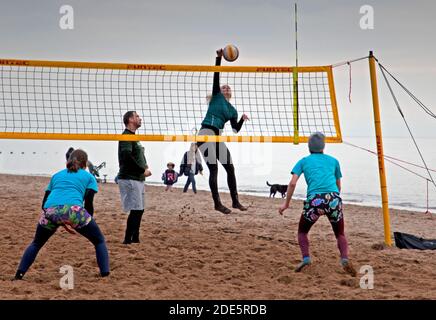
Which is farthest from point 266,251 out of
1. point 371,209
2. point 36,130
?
point 371,209

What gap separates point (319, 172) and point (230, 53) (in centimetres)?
326

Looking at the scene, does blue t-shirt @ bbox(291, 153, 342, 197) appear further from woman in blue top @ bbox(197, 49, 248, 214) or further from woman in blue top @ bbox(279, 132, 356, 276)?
woman in blue top @ bbox(197, 49, 248, 214)

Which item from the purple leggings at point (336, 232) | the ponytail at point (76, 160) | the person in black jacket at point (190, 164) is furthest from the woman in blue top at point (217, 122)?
the person in black jacket at point (190, 164)

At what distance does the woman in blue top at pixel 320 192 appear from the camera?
6184 millimetres

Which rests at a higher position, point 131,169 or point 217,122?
point 217,122

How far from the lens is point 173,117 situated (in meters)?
9.34

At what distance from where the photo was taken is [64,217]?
585cm

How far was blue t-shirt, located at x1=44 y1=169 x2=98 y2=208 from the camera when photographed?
591 cm

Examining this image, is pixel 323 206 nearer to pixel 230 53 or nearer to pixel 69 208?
pixel 69 208

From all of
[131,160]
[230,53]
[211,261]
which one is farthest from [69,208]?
[230,53]

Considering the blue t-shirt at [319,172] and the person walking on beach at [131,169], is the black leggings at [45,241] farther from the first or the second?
the blue t-shirt at [319,172]

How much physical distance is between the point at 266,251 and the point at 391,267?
164 cm

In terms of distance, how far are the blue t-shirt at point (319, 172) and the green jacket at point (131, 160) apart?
220cm
